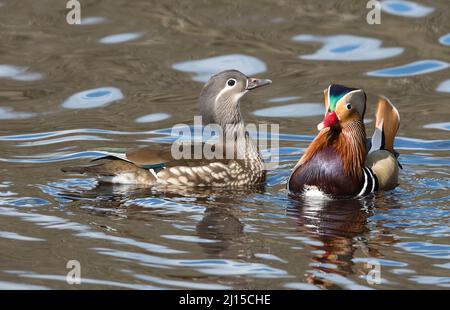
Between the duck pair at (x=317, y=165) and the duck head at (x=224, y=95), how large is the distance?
34 cm

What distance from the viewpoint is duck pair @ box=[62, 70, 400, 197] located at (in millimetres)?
9930

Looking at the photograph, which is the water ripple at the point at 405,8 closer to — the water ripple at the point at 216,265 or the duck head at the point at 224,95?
Result: the duck head at the point at 224,95

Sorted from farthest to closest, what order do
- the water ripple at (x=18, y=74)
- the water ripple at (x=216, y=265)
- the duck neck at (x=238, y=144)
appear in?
the water ripple at (x=18, y=74)
the duck neck at (x=238, y=144)
the water ripple at (x=216, y=265)

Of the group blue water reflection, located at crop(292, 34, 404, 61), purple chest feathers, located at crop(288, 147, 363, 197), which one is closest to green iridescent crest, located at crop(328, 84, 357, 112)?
purple chest feathers, located at crop(288, 147, 363, 197)

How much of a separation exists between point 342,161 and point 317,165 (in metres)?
0.23

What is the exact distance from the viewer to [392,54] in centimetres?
1418

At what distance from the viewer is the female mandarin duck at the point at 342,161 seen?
32.4 ft

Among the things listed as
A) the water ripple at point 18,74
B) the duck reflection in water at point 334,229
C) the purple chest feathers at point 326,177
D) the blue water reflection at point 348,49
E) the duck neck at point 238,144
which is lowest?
the duck reflection in water at point 334,229

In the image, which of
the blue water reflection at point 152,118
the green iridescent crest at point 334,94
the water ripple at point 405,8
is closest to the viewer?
the green iridescent crest at point 334,94

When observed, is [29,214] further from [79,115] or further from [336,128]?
[79,115]

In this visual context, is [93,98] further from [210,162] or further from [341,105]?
[341,105]

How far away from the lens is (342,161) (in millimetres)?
10031

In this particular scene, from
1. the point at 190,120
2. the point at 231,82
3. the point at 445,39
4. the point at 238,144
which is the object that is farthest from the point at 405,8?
the point at 238,144

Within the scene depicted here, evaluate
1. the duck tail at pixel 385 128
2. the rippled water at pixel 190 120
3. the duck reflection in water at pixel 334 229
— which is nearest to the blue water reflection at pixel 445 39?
the rippled water at pixel 190 120
